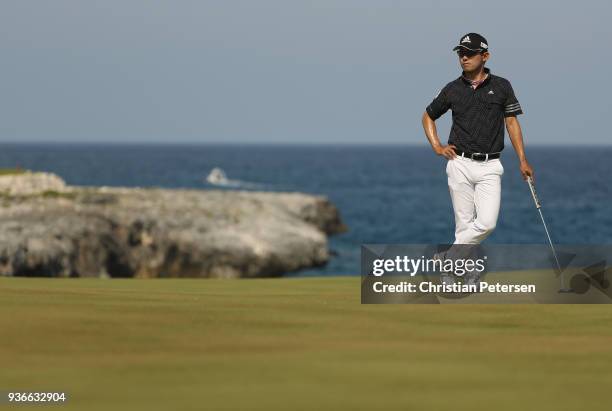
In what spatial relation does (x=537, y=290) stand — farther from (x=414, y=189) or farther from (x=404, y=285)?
(x=414, y=189)

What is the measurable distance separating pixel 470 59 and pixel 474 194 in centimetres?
129

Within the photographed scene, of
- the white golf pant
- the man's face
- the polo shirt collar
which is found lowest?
the white golf pant

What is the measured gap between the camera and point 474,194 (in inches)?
413

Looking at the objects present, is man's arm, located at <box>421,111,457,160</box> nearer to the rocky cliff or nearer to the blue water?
the rocky cliff

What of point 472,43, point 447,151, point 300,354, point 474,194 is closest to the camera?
point 300,354

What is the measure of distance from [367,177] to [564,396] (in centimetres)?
17847

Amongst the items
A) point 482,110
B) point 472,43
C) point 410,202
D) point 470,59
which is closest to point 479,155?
point 482,110

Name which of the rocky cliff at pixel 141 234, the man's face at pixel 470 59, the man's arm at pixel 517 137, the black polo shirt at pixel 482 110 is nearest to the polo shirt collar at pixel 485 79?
the black polo shirt at pixel 482 110

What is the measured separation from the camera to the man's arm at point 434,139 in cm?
1032

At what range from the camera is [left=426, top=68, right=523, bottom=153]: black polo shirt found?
33.4 feet

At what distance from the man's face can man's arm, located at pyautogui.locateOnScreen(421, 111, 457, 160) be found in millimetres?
→ 717

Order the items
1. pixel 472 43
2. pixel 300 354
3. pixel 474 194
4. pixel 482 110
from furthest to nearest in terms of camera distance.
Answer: pixel 474 194 → pixel 482 110 → pixel 472 43 → pixel 300 354

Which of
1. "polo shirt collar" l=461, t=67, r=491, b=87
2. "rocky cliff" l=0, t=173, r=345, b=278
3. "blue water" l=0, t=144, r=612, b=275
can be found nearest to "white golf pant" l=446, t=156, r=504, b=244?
"polo shirt collar" l=461, t=67, r=491, b=87

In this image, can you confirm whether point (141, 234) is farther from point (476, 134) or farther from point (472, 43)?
point (472, 43)
